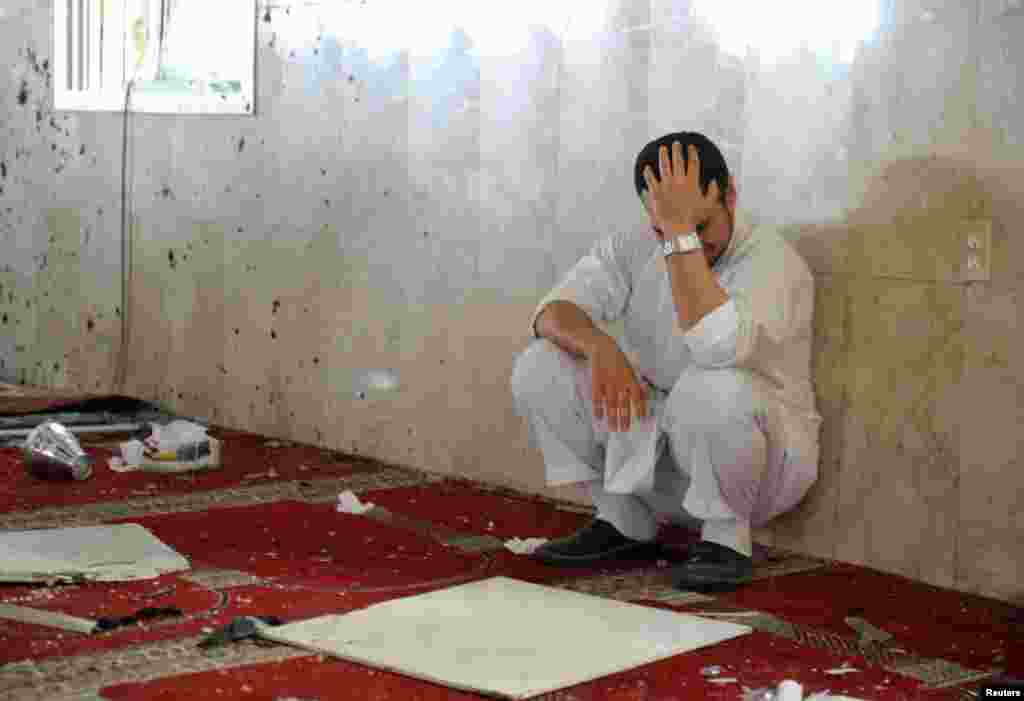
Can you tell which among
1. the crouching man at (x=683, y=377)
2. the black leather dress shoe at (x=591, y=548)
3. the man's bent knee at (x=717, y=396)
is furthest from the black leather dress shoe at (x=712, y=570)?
the man's bent knee at (x=717, y=396)

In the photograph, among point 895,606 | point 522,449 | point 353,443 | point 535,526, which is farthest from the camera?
point 353,443

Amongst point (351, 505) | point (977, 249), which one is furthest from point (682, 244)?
point (351, 505)

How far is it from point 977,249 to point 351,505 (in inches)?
69.9

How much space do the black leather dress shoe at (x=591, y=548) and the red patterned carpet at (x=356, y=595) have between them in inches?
1.9

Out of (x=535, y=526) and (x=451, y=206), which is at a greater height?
(x=451, y=206)

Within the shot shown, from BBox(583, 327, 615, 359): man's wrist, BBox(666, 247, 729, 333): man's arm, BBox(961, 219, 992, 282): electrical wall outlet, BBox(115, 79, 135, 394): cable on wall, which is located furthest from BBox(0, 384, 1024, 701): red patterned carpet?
BBox(115, 79, 135, 394): cable on wall

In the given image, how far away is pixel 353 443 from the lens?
16.6 ft

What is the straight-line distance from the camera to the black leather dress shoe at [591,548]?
3639 mm

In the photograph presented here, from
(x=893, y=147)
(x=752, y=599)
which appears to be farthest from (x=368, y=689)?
(x=893, y=147)

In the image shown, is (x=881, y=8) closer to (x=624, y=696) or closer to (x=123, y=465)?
(x=624, y=696)

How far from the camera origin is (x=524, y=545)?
12.5 feet

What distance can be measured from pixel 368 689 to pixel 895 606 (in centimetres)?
127

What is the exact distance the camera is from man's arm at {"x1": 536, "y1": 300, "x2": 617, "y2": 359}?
3605 mm

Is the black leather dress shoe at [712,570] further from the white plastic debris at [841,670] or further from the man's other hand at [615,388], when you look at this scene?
the white plastic debris at [841,670]
